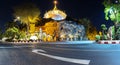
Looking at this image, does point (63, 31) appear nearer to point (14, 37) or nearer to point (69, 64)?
point (14, 37)

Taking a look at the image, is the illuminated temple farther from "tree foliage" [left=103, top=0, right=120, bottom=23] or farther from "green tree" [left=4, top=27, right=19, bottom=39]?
"tree foliage" [left=103, top=0, right=120, bottom=23]

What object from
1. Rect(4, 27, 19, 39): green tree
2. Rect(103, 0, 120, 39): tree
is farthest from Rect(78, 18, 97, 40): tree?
Rect(103, 0, 120, 39): tree

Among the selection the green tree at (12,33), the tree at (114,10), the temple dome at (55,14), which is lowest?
the green tree at (12,33)

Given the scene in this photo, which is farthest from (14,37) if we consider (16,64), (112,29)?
(16,64)

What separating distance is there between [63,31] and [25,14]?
1092 centimetres

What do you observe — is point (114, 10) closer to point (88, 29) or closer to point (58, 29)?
point (58, 29)

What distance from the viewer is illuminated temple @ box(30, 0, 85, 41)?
85688mm

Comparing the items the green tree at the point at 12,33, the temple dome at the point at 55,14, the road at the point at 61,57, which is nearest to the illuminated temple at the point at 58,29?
the temple dome at the point at 55,14

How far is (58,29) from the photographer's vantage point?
85.9 m

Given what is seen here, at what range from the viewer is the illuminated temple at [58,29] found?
85.7m

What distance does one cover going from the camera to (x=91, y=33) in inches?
3895

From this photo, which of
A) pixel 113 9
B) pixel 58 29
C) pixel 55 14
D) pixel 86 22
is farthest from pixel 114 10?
pixel 86 22

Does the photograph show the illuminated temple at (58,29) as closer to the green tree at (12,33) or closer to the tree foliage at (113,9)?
the green tree at (12,33)

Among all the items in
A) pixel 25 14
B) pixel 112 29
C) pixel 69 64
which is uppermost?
pixel 25 14
